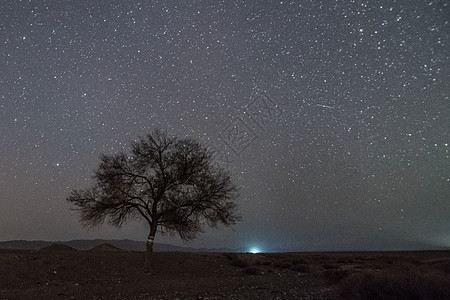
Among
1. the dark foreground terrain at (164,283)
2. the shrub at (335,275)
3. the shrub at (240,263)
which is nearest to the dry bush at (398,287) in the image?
the dark foreground terrain at (164,283)

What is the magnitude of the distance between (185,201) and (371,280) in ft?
40.8

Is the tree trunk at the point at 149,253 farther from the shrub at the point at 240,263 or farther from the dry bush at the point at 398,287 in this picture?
the dry bush at the point at 398,287

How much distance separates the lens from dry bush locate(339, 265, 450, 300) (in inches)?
434

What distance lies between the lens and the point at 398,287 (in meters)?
11.5

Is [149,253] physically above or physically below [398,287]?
above

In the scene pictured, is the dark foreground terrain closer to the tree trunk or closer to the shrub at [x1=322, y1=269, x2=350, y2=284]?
the shrub at [x1=322, y1=269, x2=350, y2=284]

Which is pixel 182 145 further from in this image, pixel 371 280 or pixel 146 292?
pixel 371 280

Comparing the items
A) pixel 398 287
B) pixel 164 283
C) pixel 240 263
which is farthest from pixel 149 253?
pixel 398 287

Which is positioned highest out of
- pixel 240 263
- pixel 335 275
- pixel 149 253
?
pixel 149 253

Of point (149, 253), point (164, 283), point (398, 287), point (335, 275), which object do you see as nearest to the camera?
point (398, 287)

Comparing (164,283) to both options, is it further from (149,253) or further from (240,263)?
(240,263)

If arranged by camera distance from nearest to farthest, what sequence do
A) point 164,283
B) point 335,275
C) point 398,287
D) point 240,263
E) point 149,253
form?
point 398,287 < point 164,283 < point 335,275 < point 149,253 < point 240,263

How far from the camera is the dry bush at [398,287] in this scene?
11023mm

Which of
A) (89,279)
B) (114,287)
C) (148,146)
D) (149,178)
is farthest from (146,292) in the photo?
(148,146)
